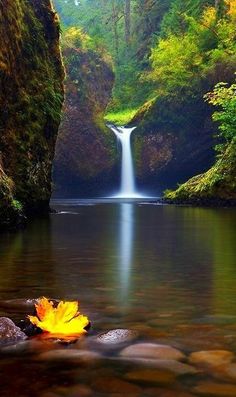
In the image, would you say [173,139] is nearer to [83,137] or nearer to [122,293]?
[83,137]

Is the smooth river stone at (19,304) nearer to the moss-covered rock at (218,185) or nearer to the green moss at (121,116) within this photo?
the moss-covered rock at (218,185)

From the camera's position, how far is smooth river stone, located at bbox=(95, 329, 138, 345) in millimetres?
3125

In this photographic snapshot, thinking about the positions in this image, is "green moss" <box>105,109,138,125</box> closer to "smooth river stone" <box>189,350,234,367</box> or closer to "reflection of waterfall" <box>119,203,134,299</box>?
"reflection of waterfall" <box>119,203,134,299</box>

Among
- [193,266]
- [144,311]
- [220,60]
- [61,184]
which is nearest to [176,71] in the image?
[220,60]

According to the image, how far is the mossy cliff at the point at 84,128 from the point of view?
36.8 metres

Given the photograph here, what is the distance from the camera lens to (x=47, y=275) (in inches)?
220

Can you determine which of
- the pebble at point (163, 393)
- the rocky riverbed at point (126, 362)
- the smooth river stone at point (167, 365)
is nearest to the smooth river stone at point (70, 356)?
the rocky riverbed at point (126, 362)

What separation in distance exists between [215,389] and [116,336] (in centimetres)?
92

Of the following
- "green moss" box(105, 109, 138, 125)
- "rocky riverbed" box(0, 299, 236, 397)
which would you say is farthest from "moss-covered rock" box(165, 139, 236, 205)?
"rocky riverbed" box(0, 299, 236, 397)

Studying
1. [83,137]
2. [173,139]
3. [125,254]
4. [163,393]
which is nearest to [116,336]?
[163,393]

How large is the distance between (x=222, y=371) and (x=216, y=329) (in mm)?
772

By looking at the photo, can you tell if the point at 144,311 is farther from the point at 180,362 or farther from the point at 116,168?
the point at 116,168

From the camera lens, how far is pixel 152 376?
258 centimetres

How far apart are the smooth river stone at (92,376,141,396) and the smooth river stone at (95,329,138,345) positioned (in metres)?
0.56
